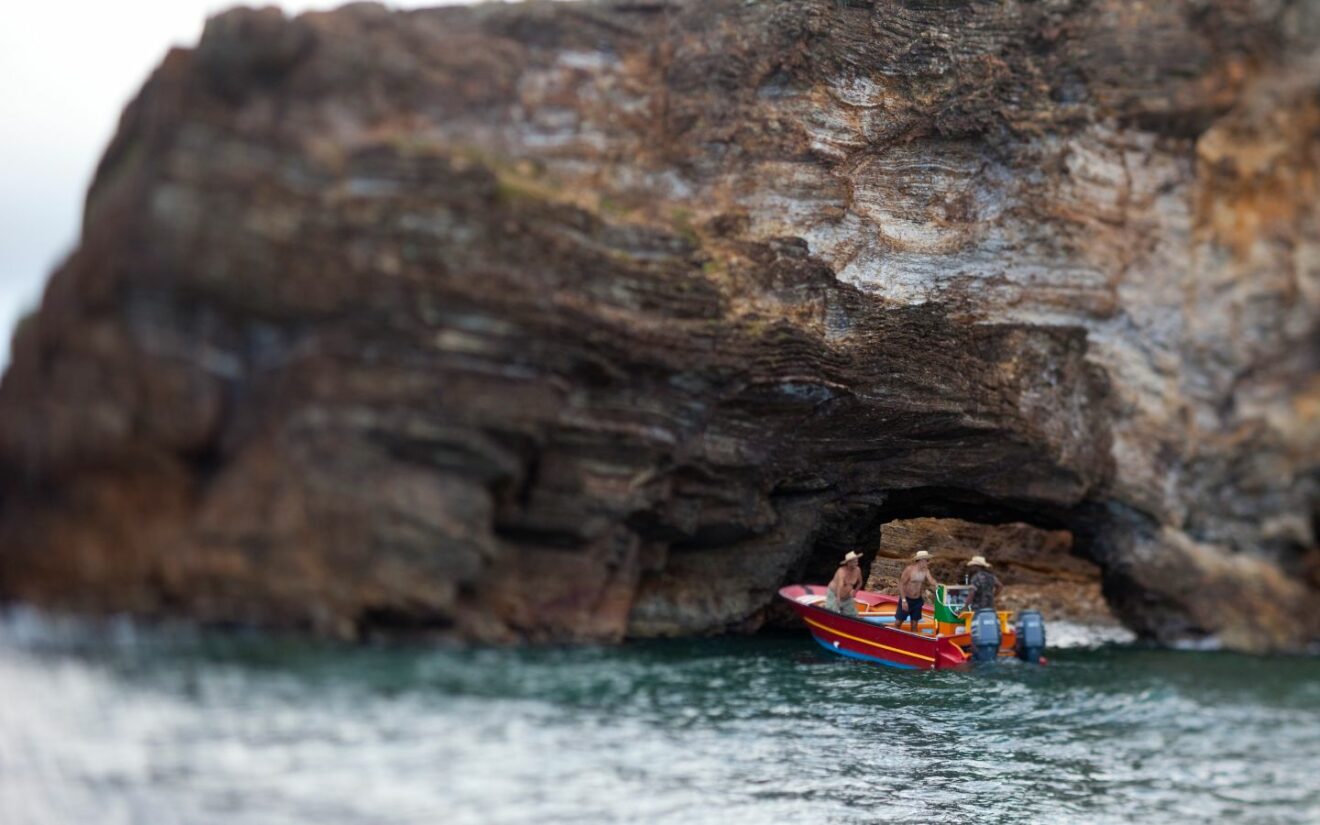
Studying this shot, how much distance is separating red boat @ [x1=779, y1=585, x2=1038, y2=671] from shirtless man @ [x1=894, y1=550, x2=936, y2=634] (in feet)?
0.61

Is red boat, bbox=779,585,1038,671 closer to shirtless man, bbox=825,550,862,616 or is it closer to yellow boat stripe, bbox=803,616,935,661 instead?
yellow boat stripe, bbox=803,616,935,661

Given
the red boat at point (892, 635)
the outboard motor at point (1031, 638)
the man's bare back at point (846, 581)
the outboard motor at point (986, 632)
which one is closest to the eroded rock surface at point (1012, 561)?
the red boat at point (892, 635)

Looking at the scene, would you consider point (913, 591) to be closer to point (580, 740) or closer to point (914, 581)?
point (914, 581)

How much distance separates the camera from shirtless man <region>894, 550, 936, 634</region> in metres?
20.3

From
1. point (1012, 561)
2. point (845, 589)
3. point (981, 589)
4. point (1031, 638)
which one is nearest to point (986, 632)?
point (1031, 638)

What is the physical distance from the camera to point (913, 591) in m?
20.4

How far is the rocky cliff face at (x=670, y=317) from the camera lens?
14.4m

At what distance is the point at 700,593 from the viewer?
21391 millimetres

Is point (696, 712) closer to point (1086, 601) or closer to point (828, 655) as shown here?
point (828, 655)

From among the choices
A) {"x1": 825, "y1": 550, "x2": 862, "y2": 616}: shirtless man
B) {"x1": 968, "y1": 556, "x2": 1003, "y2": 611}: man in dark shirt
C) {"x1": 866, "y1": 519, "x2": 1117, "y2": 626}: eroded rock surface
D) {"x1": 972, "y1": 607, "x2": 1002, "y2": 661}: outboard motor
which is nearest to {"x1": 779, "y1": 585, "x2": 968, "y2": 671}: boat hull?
{"x1": 825, "y1": 550, "x2": 862, "y2": 616}: shirtless man

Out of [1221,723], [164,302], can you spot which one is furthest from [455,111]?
[1221,723]

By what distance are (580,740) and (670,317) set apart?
6946mm

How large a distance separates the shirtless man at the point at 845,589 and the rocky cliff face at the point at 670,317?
1.23m

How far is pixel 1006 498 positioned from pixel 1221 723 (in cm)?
629
